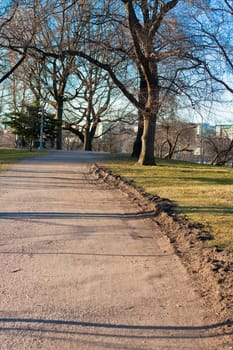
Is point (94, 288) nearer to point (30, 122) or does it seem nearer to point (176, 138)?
point (30, 122)

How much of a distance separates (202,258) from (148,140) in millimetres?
16045

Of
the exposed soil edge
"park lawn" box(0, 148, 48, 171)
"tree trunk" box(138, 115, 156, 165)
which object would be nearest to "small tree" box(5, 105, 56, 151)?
A: "park lawn" box(0, 148, 48, 171)

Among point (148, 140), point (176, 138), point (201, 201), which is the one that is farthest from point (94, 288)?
point (176, 138)

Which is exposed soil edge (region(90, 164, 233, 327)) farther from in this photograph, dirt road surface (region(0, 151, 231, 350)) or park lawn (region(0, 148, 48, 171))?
park lawn (region(0, 148, 48, 171))

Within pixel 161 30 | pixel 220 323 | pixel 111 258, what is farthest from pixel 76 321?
pixel 161 30

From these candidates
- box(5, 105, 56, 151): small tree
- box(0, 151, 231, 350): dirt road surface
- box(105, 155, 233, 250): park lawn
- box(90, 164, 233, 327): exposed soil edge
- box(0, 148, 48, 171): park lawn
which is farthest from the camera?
box(5, 105, 56, 151): small tree

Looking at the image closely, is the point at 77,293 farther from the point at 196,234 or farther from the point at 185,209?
the point at 185,209

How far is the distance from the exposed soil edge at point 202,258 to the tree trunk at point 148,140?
11679 mm

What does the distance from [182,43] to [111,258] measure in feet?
40.8

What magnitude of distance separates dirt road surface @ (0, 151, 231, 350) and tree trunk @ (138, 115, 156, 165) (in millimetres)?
12863

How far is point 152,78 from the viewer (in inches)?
775

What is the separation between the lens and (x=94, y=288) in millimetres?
4602

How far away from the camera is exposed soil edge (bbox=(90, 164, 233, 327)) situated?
430cm

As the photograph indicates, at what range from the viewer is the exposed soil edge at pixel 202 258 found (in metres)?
4.30
